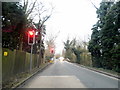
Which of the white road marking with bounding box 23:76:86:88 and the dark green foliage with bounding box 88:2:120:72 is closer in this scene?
the white road marking with bounding box 23:76:86:88

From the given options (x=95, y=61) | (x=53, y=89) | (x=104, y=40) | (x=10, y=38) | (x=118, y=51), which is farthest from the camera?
(x=95, y=61)

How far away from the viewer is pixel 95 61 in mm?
32375

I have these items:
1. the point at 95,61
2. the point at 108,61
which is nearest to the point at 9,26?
the point at 108,61

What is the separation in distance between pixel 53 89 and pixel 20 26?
23.1 feet

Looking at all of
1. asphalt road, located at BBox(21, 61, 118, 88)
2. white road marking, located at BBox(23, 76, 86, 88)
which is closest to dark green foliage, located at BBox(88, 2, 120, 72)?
asphalt road, located at BBox(21, 61, 118, 88)

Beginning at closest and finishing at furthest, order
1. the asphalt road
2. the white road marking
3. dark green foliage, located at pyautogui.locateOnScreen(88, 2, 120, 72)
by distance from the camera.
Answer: the white road marking
the asphalt road
dark green foliage, located at pyautogui.locateOnScreen(88, 2, 120, 72)

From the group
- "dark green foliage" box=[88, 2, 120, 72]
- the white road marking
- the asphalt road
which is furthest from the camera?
"dark green foliage" box=[88, 2, 120, 72]

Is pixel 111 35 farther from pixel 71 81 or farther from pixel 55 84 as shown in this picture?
pixel 55 84

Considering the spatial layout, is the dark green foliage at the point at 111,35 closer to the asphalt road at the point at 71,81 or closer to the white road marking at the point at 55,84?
the asphalt road at the point at 71,81

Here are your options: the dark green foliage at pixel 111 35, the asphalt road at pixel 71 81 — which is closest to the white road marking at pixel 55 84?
the asphalt road at pixel 71 81

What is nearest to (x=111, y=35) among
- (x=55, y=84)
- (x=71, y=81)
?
(x=71, y=81)

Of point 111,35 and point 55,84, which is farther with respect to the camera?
point 111,35

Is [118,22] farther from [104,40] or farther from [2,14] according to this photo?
[2,14]

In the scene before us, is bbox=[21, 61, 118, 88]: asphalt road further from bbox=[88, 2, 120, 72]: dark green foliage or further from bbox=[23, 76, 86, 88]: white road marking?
bbox=[88, 2, 120, 72]: dark green foliage
